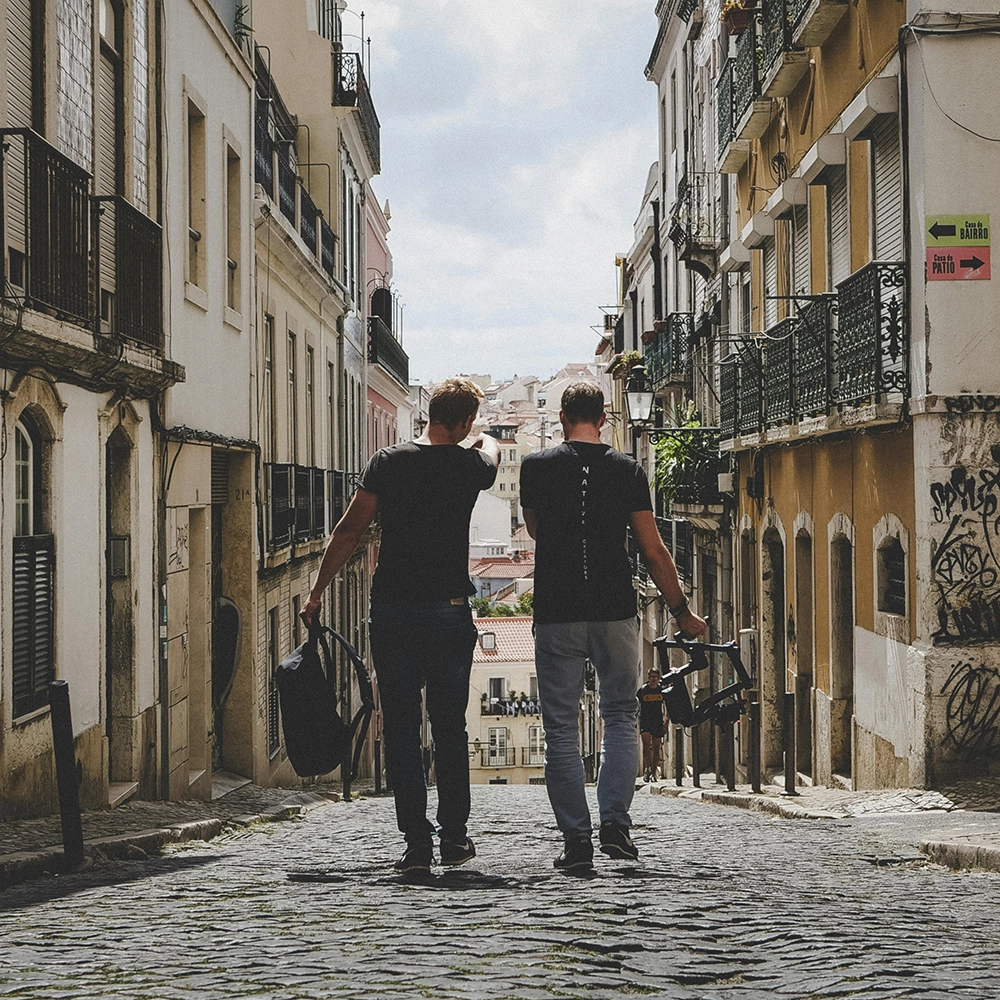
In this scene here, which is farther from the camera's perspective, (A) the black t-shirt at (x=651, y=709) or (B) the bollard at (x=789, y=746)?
(B) the bollard at (x=789, y=746)

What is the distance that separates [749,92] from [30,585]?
1191 cm

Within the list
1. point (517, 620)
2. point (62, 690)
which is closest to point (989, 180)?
point (62, 690)

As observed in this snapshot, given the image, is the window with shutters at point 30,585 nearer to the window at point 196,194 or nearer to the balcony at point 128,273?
the balcony at point 128,273

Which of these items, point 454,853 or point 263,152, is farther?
point 263,152

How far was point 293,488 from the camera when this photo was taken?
57.5 feet

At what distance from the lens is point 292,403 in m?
19.8

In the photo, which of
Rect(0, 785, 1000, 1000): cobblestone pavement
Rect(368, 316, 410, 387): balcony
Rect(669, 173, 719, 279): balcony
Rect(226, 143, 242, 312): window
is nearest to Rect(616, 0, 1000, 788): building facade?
Rect(669, 173, 719, 279): balcony

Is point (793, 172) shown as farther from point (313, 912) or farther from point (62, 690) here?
point (313, 912)

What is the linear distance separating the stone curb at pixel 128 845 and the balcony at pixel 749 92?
1005cm

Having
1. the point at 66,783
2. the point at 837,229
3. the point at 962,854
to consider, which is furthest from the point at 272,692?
the point at 962,854

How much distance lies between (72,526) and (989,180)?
23.4 feet

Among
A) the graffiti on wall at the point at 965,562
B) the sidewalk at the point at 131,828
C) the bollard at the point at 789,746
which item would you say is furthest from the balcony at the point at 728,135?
the sidewalk at the point at 131,828

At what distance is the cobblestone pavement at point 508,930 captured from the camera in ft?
12.2

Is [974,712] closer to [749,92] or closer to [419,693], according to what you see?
[419,693]
